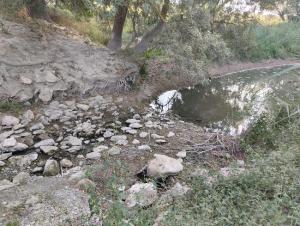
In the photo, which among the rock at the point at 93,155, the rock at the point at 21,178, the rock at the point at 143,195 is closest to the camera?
the rock at the point at 143,195

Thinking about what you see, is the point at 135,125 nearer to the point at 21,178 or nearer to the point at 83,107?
the point at 83,107

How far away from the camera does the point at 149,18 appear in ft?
25.6

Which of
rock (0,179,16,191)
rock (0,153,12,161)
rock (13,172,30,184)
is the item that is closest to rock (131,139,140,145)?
rock (13,172,30,184)

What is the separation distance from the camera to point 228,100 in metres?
9.21

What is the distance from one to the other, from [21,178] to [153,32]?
5.00 metres

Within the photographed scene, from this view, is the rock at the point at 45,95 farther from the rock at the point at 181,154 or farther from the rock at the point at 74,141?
the rock at the point at 181,154

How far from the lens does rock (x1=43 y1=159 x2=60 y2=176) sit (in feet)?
15.4

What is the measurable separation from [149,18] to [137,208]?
5.64 m

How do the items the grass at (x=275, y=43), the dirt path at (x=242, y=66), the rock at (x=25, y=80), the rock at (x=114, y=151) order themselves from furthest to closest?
the grass at (x=275, y=43), the dirt path at (x=242, y=66), the rock at (x=25, y=80), the rock at (x=114, y=151)

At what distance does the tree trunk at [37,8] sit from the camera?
7141mm

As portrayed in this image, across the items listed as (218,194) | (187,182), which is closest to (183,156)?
(187,182)

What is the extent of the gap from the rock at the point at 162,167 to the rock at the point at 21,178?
1607 mm

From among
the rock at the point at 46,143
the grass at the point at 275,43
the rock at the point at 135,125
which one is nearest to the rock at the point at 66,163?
the rock at the point at 46,143

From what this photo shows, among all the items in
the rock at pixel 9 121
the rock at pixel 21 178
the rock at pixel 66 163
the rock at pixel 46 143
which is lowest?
the rock at pixel 21 178
